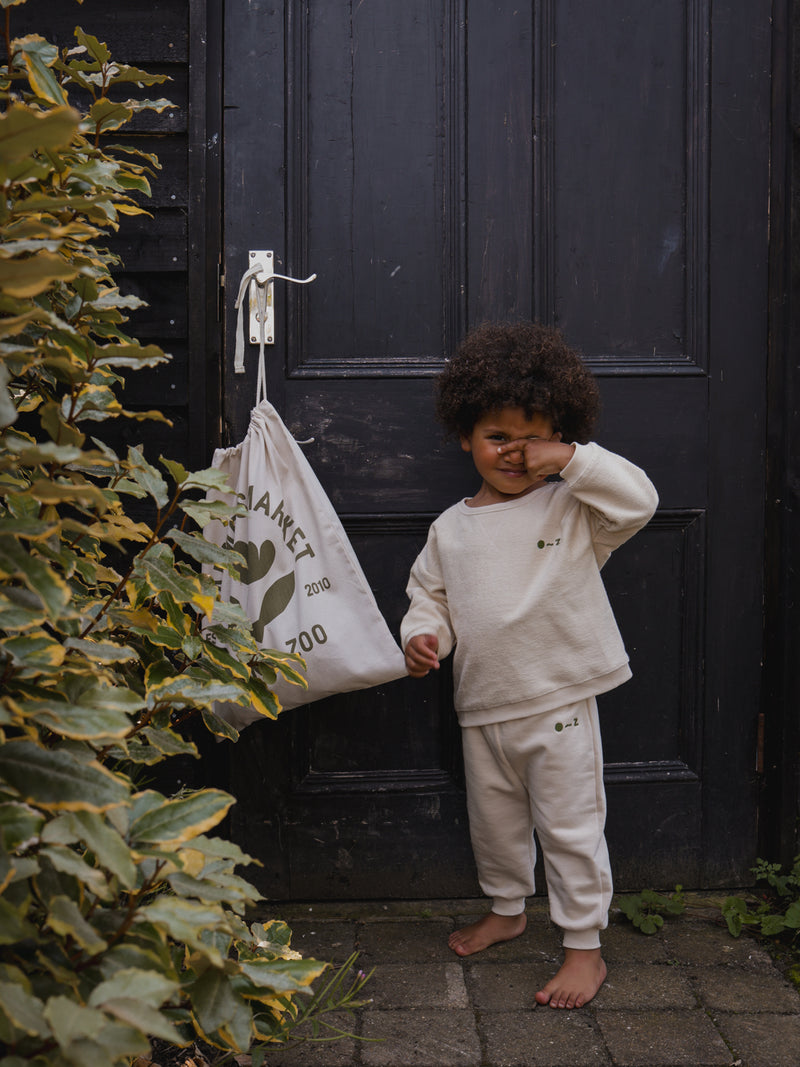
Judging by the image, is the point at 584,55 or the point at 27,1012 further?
the point at 584,55

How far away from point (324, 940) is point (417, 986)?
0.30 m

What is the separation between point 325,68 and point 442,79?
301mm

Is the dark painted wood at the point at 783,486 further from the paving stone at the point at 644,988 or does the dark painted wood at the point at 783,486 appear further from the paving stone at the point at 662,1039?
the paving stone at the point at 662,1039

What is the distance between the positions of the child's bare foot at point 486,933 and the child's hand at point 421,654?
66 cm

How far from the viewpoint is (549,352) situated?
6.81ft

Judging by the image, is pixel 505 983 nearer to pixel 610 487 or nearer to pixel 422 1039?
pixel 422 1039

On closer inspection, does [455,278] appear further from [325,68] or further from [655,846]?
[655,846]

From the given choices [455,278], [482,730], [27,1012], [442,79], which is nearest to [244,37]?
[442,79]

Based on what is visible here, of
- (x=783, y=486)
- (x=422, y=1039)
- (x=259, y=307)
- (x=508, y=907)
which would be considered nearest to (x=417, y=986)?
(x=422, y=1039)

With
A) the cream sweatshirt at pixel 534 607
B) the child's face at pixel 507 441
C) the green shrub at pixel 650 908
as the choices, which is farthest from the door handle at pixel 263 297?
the green shrub at pixel 650 908

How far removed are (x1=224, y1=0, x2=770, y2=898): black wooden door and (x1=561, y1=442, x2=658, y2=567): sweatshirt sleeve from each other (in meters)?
0.45

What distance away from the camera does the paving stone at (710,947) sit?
213cm

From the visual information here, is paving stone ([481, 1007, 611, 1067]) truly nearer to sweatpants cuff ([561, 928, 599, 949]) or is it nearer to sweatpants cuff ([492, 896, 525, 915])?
sweatpants cuff ([561, 928, 599, 949])

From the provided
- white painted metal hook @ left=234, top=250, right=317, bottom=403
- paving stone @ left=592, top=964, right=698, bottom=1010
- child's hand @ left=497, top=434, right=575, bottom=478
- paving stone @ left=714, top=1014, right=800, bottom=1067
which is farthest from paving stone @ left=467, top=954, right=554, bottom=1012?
white painted metal hook @ left=234, top=250, right=317, bottom=403
